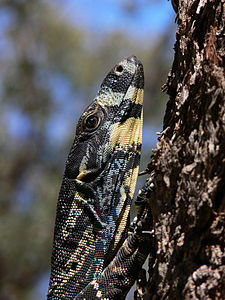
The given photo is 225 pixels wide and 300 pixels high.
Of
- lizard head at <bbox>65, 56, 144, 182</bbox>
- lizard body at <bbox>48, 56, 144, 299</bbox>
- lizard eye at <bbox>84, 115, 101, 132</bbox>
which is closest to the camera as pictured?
lizard body at <bbox>48, 56, 144, 299</bbox>

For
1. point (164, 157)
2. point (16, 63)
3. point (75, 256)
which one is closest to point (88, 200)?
point (75, 256)

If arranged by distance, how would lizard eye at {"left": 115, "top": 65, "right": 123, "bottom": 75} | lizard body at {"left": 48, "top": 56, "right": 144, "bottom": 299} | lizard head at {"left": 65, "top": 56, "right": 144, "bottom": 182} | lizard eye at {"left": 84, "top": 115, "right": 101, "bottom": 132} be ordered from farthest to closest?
lizard eye at {"left": 115, "top": 65, "right": 123, "bottom": 75} → lizard eye at {"left": 84, "top": 115, "right": 101, "bottom": 132} → lizard head at {"left": 65, "top": 56, "right": 144, "bottom": 182} → lizard body at {"left": 48, "top": 56, "right": 144, "bottom": 299}

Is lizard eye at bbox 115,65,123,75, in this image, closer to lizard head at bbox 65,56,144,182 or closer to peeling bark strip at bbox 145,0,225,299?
lizard head at bbox 65,56,144,182

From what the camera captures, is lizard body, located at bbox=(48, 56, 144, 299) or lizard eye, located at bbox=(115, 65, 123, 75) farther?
lizard eye, located at bbox=(115, 65, 123, 75)

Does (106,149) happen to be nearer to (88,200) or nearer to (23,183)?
(88,200)

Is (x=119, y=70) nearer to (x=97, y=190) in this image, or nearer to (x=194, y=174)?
(x=97, y=190)

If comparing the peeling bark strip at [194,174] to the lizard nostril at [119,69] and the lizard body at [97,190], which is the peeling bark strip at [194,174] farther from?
the lizard nostril at [119,69]

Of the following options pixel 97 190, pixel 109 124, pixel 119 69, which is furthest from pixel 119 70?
pixel 97 190

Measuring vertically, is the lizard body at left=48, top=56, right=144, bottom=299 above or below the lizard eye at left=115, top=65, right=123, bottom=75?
below

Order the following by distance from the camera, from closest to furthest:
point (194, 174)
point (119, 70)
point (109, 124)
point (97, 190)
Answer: point (194, 174) < point (97, 190) < point (109, 124) < point (119, 70)

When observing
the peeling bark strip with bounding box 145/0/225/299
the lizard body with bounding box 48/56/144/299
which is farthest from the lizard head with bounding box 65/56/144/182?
the peeling bark strip with bounding box 145/0/225/299
